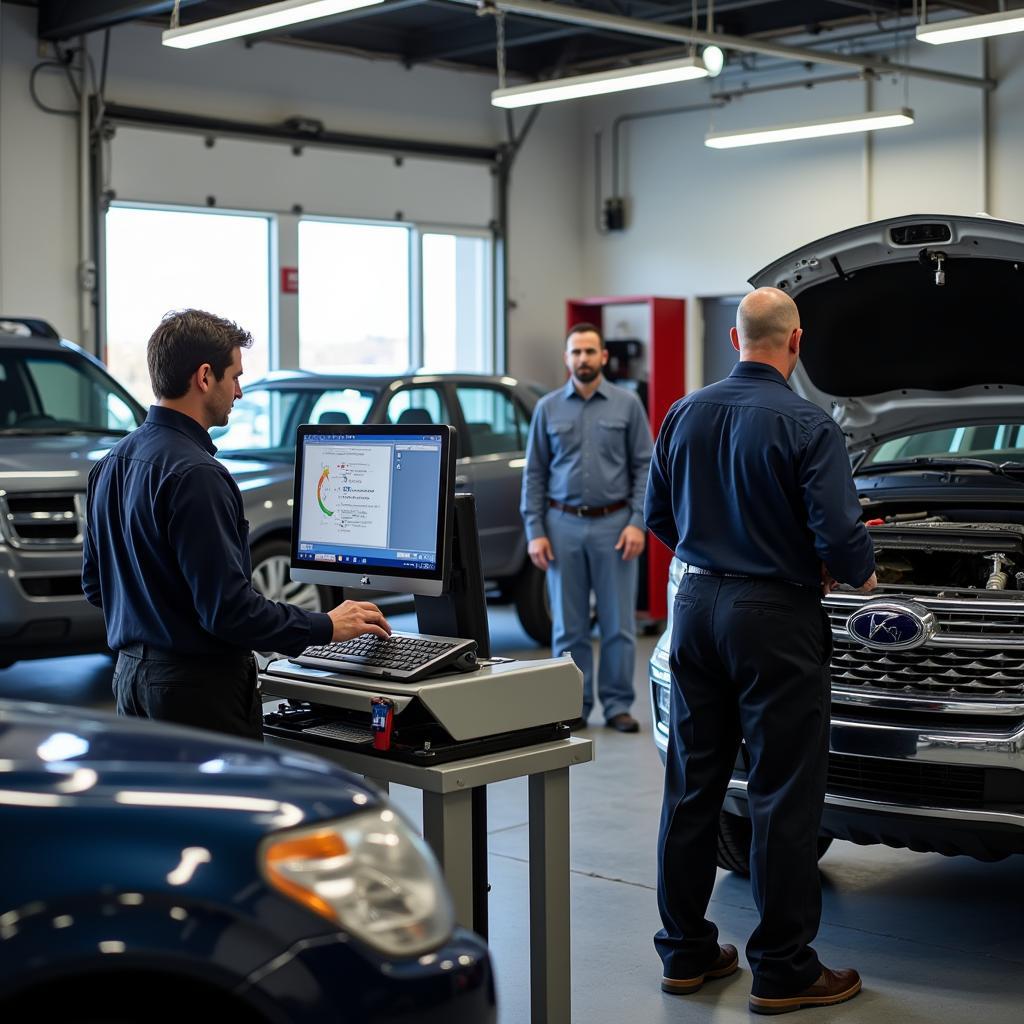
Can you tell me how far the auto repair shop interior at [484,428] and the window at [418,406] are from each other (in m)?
0.04

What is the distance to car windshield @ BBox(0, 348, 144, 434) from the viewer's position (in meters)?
7.88

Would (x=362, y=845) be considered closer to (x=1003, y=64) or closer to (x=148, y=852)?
(x=148, y=852)

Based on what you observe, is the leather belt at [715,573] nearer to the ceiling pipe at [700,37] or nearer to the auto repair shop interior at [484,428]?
the auto repair shop interior at [484,428]

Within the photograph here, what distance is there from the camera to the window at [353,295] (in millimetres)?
12383

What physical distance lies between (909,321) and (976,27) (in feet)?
13.6

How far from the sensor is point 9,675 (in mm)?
8539

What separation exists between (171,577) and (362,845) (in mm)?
1276

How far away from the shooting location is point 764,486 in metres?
3.78

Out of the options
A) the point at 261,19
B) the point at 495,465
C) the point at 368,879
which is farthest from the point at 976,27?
the point at 368,879

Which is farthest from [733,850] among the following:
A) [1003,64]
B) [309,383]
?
[1003,64]

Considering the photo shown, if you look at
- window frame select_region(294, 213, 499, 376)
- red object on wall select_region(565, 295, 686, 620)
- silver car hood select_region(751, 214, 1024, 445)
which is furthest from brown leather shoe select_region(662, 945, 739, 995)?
window frame select_region(294, 213, 499, 376)

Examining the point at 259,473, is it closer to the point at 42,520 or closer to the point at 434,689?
the point at 42,520

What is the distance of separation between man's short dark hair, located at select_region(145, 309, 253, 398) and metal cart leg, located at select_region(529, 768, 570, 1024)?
3.71ft

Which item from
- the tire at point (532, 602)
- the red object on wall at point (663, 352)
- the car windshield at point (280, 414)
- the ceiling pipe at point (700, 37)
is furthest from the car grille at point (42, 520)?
the red object on wall at point (663, 352)
